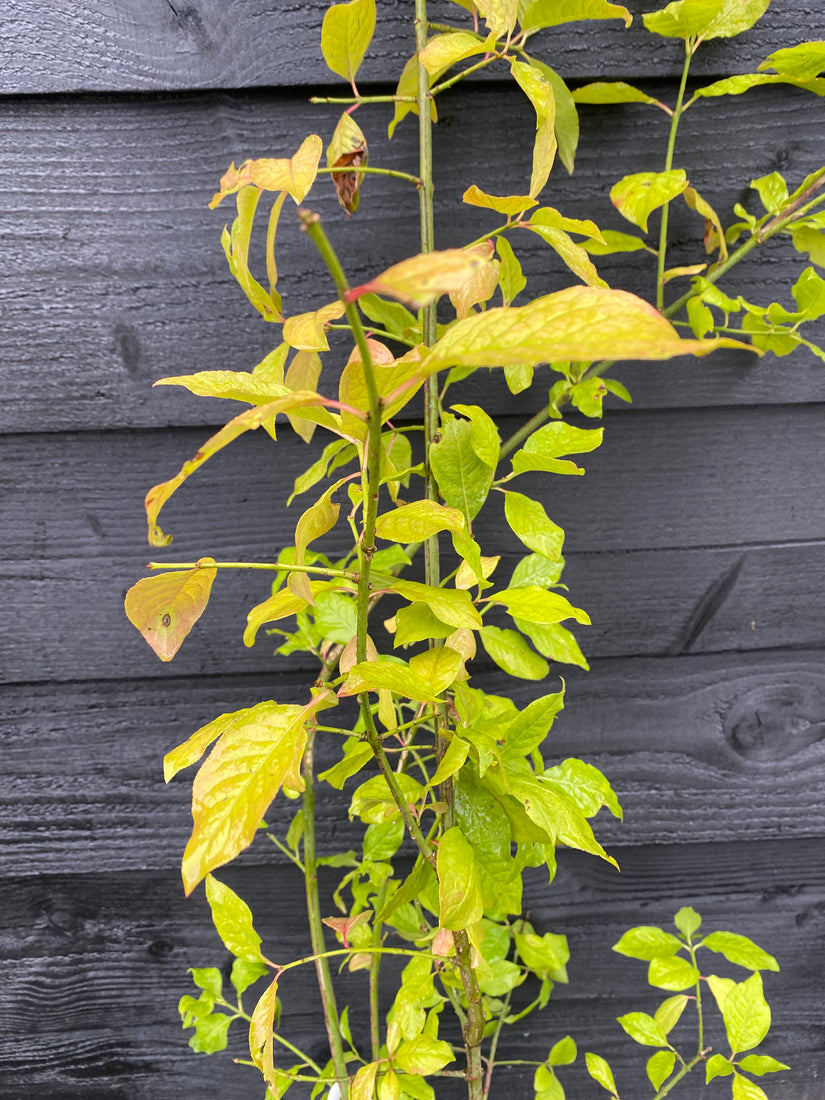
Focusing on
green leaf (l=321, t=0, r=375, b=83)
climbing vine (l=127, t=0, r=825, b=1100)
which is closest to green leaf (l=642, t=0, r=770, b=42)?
climbing vine (l=127, t=0, r=825, b=1100)

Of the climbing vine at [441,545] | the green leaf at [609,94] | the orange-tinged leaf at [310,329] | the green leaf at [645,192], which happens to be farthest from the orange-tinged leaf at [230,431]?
the green leaf at [609,94]

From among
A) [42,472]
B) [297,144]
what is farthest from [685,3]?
[42,472]

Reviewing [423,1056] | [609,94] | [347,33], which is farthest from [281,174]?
[423,1056]

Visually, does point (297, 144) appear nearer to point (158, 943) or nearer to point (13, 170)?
point (13, 170)

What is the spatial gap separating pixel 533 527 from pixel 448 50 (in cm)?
29

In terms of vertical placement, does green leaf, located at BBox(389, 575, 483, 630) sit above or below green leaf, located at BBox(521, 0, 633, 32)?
below

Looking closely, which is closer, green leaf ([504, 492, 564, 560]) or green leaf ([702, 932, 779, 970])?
green leaf ([504, 492, 564, 560])

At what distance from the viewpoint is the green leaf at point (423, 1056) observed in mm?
474

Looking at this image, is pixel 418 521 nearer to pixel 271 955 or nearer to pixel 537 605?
pixel 537 605

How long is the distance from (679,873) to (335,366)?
70 centimetres

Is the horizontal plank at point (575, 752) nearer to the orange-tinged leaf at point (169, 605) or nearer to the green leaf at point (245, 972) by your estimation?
the green leaf at point (245, 972)

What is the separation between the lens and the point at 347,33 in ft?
1.40

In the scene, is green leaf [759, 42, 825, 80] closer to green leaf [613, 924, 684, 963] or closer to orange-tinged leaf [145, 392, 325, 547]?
orange-tinged leaf [145, 392, 325, 547]

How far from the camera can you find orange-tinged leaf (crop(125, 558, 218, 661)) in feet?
1.05
